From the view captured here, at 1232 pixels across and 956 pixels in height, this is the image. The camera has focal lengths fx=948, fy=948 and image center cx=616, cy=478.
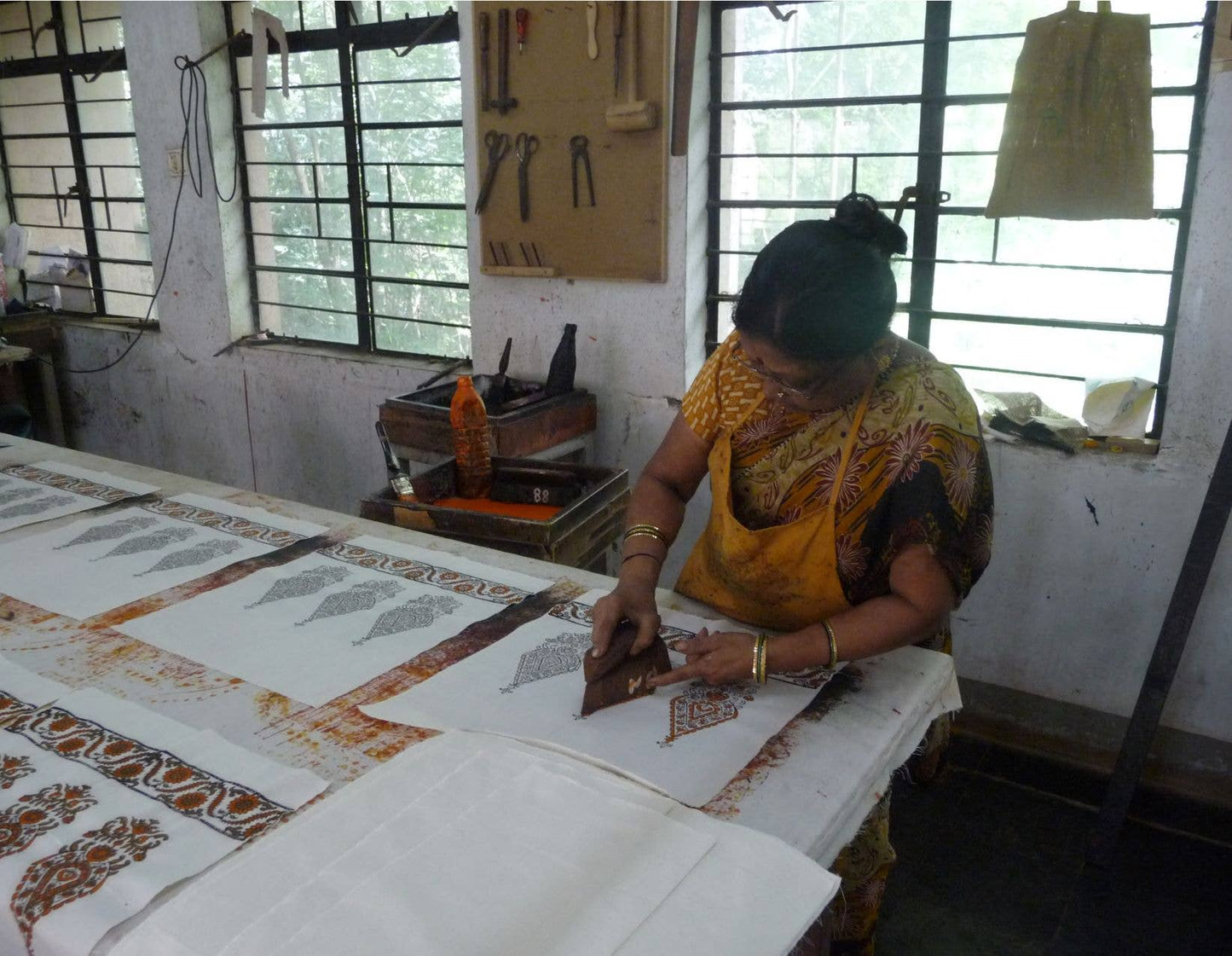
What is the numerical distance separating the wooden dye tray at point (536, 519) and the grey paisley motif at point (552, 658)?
64cm

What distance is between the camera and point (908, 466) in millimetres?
1480

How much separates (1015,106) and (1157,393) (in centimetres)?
94

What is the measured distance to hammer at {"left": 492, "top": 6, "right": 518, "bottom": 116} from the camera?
3.39 m

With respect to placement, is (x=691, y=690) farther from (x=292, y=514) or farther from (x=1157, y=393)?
(x=1157, y=393)

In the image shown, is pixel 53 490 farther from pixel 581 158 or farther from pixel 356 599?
pixel 581 158

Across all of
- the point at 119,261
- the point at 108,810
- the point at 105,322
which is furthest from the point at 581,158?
the point at 105,322

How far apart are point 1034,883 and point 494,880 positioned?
195 cm

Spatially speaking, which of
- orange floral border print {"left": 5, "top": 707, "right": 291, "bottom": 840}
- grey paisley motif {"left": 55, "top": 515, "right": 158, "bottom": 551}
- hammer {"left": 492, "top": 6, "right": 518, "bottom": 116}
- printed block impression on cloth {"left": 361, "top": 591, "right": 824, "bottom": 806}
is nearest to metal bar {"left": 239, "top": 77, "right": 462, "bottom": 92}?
hammer {"left": 492, "top": 6, "right": 518, "bottom": 116}

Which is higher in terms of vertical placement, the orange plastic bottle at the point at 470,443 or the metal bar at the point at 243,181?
the metal bar at the point at 243,181

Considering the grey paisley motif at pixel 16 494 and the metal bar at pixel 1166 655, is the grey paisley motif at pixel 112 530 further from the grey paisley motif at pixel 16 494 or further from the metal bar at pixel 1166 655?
the metal bar at pixel 1166 655

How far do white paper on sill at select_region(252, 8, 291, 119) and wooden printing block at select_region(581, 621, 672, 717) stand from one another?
11.3ft

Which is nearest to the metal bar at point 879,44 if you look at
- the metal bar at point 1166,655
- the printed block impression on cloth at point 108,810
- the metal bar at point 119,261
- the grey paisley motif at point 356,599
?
the metal bar at point 1166,655

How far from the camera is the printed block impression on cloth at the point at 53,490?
2152 mm

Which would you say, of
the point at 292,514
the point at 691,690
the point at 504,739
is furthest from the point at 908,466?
the point at 292,514
